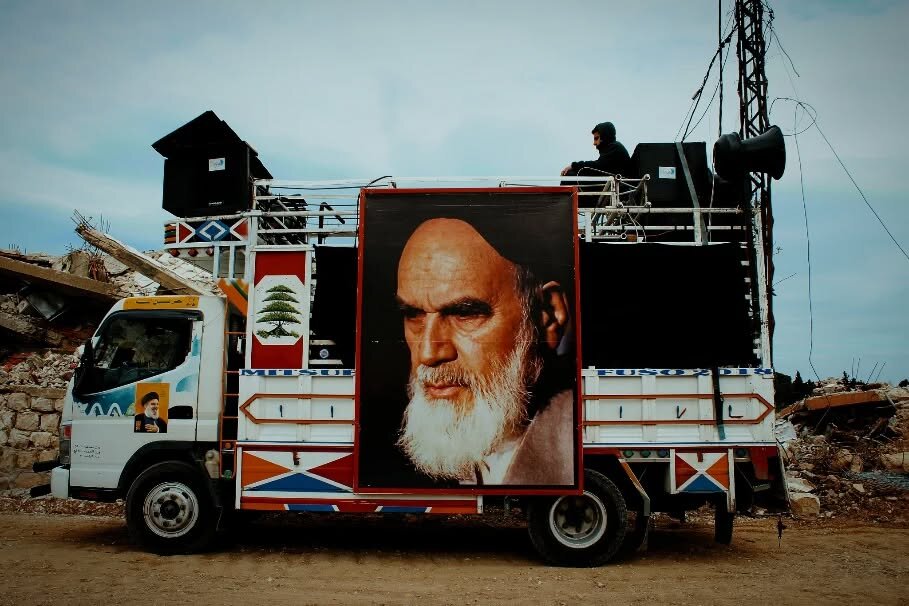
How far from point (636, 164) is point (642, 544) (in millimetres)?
→ 4189

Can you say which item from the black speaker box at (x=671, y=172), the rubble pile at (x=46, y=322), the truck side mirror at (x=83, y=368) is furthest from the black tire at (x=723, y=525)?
the rubble pile at (x=46, y=322)

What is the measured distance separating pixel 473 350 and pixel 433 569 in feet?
7.25

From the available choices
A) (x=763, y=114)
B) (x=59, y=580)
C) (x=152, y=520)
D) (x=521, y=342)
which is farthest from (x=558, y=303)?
(x=763, y=114)

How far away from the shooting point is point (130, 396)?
7648mm

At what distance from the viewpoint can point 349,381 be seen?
7.24m

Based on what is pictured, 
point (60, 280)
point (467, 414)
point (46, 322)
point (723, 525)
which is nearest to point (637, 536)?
point (723, 525)

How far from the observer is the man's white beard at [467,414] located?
22.9 feet

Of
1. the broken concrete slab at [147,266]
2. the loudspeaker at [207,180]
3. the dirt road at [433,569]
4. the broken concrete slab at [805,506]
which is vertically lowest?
the dirt road at [433,569]

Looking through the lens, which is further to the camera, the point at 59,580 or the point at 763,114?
the point at 763,114

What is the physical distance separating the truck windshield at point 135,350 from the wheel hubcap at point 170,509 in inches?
47.2

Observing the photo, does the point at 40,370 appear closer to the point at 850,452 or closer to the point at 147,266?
the point at 147,266

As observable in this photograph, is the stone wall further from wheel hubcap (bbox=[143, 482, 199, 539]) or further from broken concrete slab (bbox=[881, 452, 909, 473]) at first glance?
broken concrete slab (bbox=[881, 452, 909, 473])

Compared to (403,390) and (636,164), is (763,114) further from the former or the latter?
(403,390)

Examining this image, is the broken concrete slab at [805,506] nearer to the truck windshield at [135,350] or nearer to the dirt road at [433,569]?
the dirt road at [433,569]
